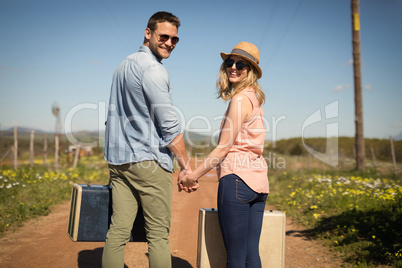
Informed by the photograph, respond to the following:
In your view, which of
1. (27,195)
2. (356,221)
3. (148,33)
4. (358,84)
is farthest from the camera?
(358,84)

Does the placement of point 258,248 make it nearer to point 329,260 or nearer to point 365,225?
point 329,260

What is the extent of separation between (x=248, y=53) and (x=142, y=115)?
0.87 metres

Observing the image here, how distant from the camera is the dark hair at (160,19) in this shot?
Answer: 2518 mm

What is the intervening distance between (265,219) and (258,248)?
23cm

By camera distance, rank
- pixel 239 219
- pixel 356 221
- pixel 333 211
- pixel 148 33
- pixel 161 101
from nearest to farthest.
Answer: pixel 239 219
pixel 161 101
pixel 148 33
pixel 356 221
pixel 333 211

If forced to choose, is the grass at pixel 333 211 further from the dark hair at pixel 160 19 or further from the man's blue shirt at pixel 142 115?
the dark hair at pixel 160 19

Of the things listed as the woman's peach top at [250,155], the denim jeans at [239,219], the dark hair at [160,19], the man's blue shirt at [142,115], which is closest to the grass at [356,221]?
the denim jeans at [239,219]

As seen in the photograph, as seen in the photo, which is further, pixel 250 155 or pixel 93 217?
pixel 93 217

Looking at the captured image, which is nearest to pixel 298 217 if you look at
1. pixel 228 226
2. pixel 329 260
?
pixel 329 260

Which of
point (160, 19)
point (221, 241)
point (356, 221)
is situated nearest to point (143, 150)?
point (221, 241)

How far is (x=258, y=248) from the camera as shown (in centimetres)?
241

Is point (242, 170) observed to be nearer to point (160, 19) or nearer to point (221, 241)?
point (221, 241)

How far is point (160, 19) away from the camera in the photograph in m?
2.51

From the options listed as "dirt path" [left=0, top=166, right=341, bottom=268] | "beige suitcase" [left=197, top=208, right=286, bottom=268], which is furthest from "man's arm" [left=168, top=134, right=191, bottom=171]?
"dirt path" [left=0, top=166, right=341, bottom=268]
